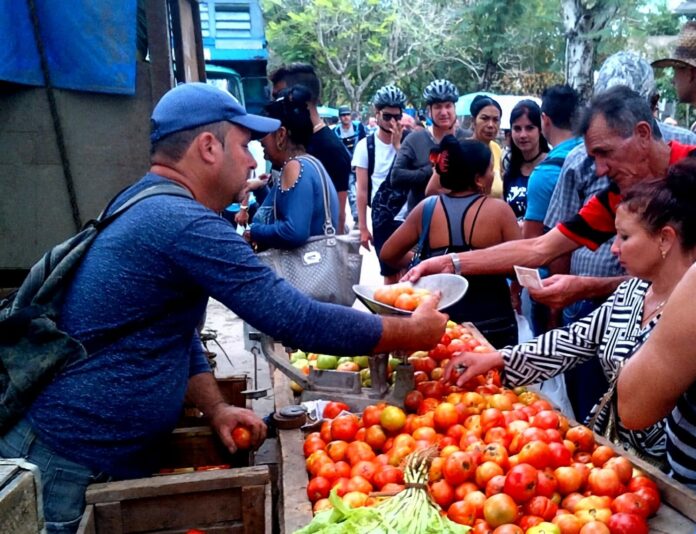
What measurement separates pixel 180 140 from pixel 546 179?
9.64 feet

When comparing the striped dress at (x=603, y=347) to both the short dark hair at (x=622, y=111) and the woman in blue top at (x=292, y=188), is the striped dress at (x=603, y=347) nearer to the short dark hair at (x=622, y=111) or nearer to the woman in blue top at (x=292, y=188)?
the short dark hair at (x=622, y=111)

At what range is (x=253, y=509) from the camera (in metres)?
2.06

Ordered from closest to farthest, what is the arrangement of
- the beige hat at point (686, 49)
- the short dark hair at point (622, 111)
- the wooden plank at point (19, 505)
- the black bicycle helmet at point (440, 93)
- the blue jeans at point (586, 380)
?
1. the wooden plank at point (19, 505)
2. the short dark hair at point (622, 111)
3. the beige hat at point (686, 49)
4. the blue jeans at point (586, 380)
5. the black bicycle helmet at point (440, 93)

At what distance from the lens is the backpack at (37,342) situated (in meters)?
1.97

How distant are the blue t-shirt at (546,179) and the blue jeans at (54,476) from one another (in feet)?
11.1

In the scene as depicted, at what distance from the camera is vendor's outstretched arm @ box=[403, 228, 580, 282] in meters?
3.45

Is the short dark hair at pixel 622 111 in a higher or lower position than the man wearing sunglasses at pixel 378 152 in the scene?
higher

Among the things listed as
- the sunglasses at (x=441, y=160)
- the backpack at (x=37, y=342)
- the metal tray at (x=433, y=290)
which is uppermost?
the sunglasses at (x=441, y=160)

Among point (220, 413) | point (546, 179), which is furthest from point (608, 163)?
point (220, 413)

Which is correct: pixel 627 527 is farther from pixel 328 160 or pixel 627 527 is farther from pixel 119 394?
pixel 328 160

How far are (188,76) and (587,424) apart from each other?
4338mm

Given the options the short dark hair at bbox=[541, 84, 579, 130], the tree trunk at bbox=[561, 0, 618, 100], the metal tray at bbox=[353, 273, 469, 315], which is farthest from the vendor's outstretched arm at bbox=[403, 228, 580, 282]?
the tree trunk at bbox=[561, 0, 618, 100]

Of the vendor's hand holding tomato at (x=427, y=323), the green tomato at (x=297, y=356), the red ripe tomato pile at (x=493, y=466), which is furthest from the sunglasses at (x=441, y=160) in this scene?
the red ripe tomato pile at (x=493, y=466)

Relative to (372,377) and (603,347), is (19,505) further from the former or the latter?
(603,347)
